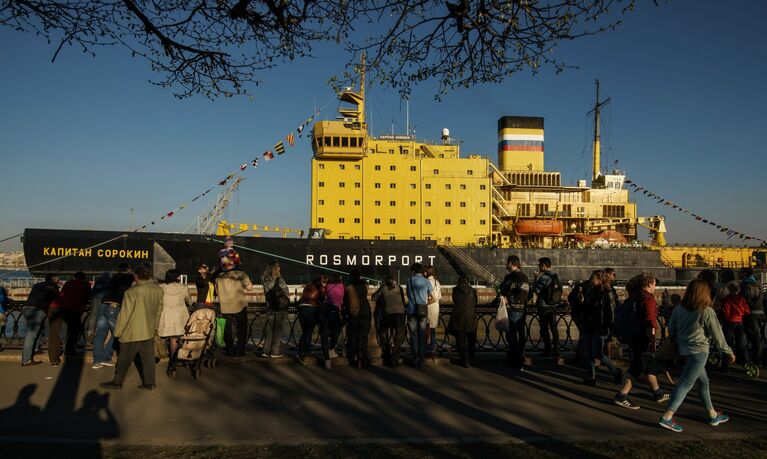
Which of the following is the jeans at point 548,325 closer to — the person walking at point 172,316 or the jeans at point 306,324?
the jeans at point 306,324

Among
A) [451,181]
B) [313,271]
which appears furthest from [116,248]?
[451,181]

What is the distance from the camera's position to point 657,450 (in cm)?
432

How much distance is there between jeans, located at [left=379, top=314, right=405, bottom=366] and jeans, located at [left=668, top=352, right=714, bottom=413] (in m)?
3.70

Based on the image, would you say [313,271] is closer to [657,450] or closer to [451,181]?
[451,181]

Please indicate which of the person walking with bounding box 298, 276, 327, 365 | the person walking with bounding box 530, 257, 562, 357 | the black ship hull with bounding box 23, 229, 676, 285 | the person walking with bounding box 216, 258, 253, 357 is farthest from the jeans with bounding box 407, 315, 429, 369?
the black ship hull with bounding box 23, 229, 676, 285

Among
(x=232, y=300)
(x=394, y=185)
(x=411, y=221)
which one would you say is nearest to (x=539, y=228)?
(x=411, y=221)

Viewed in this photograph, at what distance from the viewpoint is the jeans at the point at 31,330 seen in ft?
23.5

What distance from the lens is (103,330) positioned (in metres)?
7.33

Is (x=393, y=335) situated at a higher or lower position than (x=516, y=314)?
lower

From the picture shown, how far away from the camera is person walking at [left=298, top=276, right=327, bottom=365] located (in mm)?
7699

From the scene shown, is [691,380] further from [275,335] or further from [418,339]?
[275,335]

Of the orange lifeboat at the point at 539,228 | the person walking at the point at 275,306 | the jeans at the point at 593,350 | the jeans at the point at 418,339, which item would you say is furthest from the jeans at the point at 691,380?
the orange lifeboat at the point at 539,228

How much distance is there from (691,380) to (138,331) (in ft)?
20.3

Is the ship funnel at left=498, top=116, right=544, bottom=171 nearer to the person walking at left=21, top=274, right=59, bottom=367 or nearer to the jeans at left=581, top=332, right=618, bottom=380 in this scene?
the jeans at left=581, top=332, right=618, bottom=380
